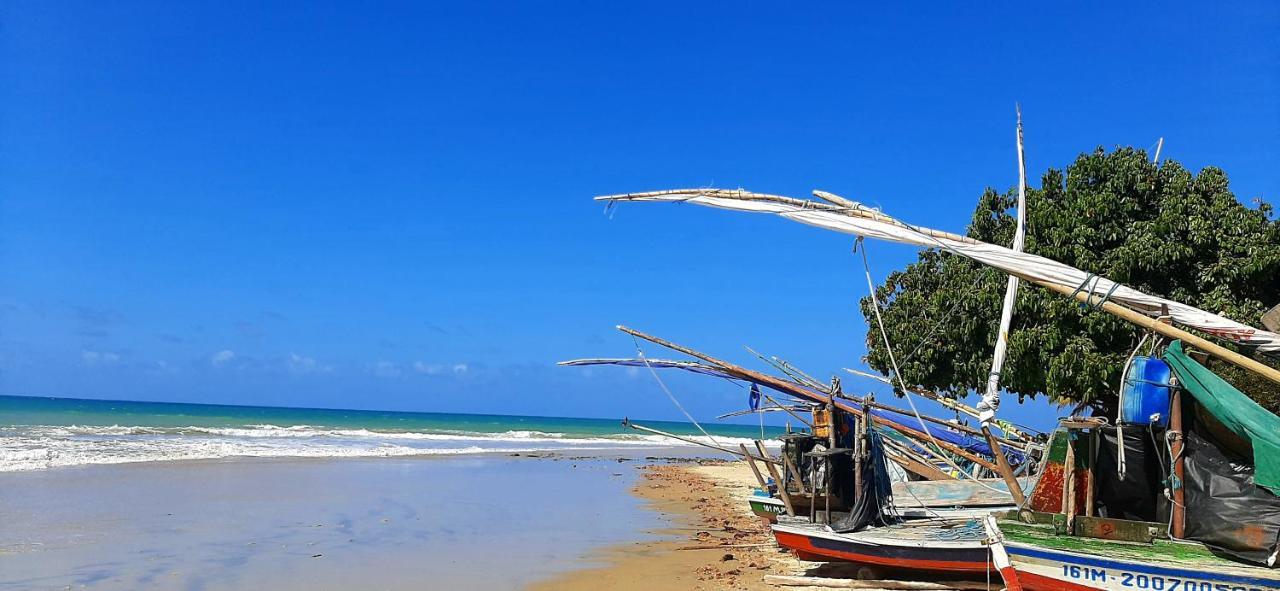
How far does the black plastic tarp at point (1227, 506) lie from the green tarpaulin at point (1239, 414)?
363 millimetres

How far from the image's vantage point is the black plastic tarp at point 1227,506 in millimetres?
6316

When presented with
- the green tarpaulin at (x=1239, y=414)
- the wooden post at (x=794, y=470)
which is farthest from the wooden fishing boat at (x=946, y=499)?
the green tarpaulin at (x=1239, y=414)

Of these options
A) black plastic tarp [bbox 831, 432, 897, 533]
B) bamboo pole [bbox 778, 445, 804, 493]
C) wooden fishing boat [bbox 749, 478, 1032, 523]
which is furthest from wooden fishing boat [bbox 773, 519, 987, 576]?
bamboo pole [bbox 778, 445, 804, 493]

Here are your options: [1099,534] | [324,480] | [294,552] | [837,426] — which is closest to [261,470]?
[324,480]

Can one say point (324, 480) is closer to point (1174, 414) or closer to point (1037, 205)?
point (1037, 205)

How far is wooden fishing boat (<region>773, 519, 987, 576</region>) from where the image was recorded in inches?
336

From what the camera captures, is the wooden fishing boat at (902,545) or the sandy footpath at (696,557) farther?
the sandy footpath at (696,557)

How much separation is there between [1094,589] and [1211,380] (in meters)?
1.70

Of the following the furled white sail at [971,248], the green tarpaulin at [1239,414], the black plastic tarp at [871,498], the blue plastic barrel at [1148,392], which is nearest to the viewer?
the green tarpaulin at [1239,414]

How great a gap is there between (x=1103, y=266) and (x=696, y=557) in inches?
267

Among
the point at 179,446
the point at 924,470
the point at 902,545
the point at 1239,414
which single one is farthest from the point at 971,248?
the point at 179,446

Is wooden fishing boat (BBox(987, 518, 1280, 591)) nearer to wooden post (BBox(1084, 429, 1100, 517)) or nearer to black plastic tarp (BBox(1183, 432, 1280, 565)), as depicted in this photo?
black plastic tarp (BBox(1183, 432, 1280, 565))

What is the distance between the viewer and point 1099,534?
7172 millimetres

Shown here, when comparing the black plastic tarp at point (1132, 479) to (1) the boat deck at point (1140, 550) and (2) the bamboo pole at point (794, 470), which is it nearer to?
(1) the boat deck at point (1140, 550)
